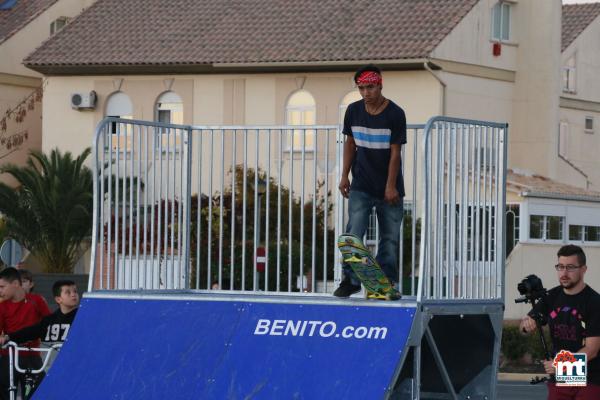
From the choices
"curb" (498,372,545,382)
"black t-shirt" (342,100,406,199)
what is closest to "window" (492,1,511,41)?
"curb" (498,372,545,382)

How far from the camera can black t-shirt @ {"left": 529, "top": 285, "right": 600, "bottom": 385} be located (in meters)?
11.4

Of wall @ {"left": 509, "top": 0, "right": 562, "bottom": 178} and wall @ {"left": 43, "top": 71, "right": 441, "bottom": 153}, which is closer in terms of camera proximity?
wall @ {"left": 43, "top": 71, "right": 441, "bottom": 153}

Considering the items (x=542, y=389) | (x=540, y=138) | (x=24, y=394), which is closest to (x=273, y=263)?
(x=542, y=389)

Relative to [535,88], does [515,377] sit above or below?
below

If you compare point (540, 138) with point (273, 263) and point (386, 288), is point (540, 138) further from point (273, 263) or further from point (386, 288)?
point (386, 288)

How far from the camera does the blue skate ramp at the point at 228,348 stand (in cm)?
1195

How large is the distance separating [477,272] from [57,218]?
34247mm

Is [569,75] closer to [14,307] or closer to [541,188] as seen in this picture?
[541,188]

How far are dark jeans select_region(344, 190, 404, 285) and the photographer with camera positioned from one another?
183cm

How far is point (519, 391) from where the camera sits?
26328 millimetres

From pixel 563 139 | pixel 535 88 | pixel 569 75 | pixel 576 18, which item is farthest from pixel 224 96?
pixel 576 18

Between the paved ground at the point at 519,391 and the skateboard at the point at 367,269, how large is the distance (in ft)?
39.5

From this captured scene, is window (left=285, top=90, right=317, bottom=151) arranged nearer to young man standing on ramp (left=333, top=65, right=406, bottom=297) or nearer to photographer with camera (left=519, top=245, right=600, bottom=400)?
young man standing on ramp (left=333, top=65, right=406, bottom=297)

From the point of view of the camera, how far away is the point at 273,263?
2536 cm
